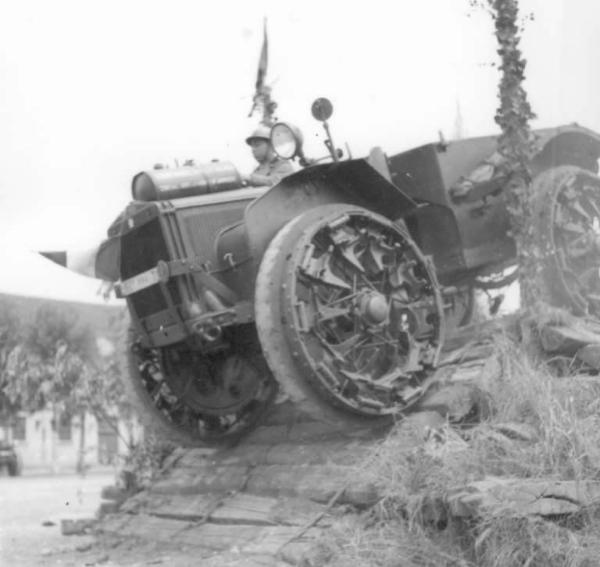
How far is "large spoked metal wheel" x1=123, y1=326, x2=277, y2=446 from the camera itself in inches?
279

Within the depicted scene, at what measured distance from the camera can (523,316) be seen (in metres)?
6.71

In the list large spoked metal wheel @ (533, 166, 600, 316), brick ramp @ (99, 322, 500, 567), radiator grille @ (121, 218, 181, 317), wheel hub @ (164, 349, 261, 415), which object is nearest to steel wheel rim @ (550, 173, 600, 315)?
large spoked metal wheel @ (533, 166, 600, 316)

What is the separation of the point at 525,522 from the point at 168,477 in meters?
4.06

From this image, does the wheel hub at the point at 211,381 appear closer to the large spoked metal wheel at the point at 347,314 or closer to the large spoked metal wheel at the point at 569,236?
the large spoked metal wheel at the point at 347,314

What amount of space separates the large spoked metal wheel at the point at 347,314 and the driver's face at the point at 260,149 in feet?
4.48

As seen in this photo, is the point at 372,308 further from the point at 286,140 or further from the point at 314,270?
the point at 286,140

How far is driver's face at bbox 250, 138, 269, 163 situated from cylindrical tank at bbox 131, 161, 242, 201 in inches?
25.8

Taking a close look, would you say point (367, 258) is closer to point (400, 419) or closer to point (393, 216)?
point (393, 216)

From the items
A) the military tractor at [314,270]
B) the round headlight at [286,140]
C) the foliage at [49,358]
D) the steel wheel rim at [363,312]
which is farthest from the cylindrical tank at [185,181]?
the foliage at [49,358]

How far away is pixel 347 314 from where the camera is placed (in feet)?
19.6

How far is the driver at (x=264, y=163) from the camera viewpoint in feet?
22.6

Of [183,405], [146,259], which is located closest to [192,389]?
[183,405]

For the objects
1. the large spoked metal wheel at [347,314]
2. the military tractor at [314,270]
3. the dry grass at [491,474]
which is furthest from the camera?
the military tractor at [314,270]

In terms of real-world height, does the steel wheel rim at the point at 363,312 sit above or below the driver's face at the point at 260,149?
below
